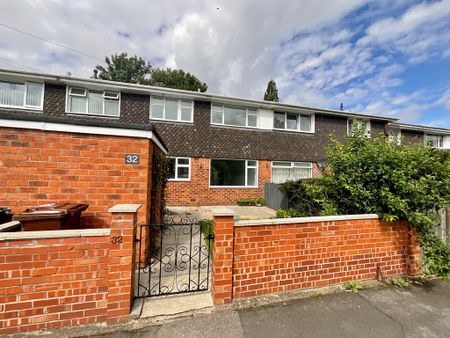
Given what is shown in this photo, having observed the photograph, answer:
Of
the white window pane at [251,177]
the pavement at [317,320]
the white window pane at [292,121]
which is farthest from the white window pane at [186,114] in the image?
the pavement at [317,320]

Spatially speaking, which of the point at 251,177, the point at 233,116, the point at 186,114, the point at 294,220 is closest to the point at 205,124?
the point at 186,114

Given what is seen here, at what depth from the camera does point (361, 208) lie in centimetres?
376

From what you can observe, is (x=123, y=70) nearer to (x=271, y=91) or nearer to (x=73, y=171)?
(x=271, y=91)

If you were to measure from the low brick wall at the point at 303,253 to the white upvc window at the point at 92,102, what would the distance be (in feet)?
31.8

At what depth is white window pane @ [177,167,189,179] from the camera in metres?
10.5

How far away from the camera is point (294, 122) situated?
12.6 m

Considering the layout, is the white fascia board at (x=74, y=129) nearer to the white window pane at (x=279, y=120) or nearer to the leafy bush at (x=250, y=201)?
the leafy bush at (x=250, y=201)

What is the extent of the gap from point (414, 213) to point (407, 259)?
0.85 metres

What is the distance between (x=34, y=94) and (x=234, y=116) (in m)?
9.38

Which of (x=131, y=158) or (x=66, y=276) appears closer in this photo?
(x=66, y=276)

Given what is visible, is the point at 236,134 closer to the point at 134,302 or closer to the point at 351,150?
the point at 351,150

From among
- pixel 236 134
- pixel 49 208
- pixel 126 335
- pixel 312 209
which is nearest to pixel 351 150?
pixel 312 209

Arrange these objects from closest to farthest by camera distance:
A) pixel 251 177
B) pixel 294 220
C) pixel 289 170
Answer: pixel 294 220
pixel 251 177
pixel 289 170

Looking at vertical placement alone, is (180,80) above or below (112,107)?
above
